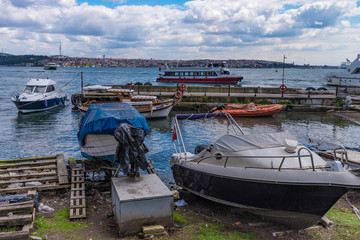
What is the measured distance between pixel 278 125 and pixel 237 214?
1971 centimetres

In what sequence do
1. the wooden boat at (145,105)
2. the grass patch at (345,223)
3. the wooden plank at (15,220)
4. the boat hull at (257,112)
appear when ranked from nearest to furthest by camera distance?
the wooden plank at (15,220), the grass patch at (345,223), the wooden boat at (145,105), the boat hull at (257,112)

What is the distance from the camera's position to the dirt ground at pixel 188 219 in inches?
281

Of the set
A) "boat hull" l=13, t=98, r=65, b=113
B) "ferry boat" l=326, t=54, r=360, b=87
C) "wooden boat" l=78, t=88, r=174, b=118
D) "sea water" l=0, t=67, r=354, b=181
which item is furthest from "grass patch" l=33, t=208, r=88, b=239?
"ferry boat" l=326, t=54, r=360, b=87

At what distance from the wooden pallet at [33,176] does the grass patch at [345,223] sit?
7.52 metres

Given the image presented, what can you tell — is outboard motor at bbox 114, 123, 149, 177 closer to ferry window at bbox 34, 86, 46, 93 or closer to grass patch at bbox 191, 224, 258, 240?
grass patch at bbox 191, 224, 258, 240

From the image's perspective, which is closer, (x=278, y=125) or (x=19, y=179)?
(x=19, y=179)

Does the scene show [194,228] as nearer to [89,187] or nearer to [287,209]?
[287,209]

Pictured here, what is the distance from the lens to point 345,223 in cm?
820

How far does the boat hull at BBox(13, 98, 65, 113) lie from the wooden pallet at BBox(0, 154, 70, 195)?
20.1 meters

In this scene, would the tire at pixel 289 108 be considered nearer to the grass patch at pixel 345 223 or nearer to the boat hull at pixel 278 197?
the grass patch at pixel 345 223

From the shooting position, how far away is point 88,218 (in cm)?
795

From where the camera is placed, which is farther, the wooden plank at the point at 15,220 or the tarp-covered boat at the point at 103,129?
the tarp-covered boat at the point at 103,129

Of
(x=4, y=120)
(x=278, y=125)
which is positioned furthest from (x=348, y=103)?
(x=4, y=120)

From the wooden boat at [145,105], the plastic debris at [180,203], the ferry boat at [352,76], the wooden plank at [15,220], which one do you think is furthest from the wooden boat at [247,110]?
the ferry boat at [352,76]
